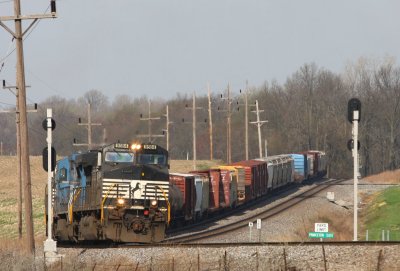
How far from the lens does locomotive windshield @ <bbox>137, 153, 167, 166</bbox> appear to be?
2702cm

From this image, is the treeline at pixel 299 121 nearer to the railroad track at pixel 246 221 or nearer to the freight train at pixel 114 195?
the railroad track at pixel 246 221

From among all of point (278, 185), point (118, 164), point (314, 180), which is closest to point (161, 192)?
point (118, 164)

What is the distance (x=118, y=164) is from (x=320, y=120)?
90982 millimetres

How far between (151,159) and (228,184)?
21.3m

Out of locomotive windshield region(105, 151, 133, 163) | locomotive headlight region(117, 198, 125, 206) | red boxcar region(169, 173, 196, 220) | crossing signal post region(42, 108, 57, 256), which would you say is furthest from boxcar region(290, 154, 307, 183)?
crossing signal post region(42, 108, 57, 256)

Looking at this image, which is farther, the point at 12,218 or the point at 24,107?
the point at 12,218

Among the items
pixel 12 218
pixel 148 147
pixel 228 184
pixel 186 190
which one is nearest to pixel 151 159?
pixel 148 147

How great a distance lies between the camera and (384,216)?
42.2 m

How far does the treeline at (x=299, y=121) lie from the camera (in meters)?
109

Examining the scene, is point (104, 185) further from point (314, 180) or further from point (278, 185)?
point (314, 180)

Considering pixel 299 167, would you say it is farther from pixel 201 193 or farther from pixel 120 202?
pixel 120 202

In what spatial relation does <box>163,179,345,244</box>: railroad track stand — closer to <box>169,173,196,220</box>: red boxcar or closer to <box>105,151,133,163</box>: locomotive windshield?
<box>169,173,196,220</box>: red boxcar

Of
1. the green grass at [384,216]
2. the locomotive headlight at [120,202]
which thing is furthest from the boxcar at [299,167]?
the locomotive headlight at [120,202]

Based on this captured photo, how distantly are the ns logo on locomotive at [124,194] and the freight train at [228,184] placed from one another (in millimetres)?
6031
